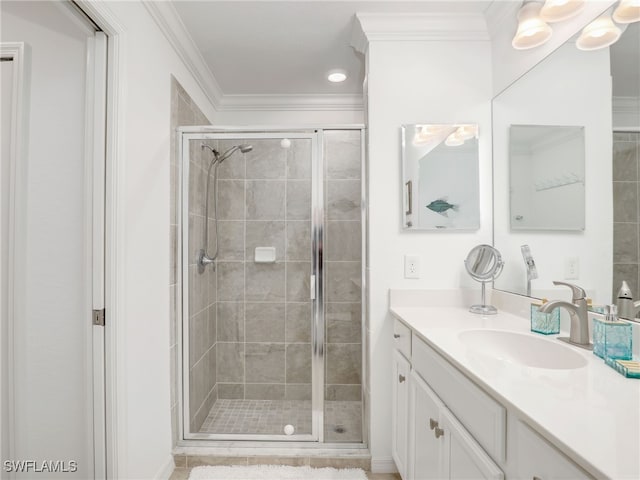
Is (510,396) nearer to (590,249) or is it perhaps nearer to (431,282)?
(590,249)

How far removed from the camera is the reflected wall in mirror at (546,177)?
1376mm

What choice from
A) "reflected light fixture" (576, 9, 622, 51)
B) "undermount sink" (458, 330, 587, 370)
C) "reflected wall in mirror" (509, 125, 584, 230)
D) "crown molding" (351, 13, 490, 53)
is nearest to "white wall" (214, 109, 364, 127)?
"crown molding" (351, 13, 490, 53)

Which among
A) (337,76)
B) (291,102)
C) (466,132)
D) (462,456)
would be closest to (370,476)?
(462,456)

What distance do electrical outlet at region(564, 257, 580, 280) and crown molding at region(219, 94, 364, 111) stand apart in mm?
2099

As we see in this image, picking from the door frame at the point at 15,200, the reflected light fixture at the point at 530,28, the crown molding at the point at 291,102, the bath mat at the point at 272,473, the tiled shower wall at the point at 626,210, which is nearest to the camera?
the tiled shower wall at the point at 626,210

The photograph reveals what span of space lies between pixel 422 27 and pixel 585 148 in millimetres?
1065

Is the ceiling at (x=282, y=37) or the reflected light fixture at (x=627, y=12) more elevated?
the ceiling at (x=282, y=37)

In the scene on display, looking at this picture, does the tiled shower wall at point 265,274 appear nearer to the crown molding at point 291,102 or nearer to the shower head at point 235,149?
the shower head at point 235,149

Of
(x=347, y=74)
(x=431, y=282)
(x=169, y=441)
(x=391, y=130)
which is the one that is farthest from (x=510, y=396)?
(x=347, y=74)

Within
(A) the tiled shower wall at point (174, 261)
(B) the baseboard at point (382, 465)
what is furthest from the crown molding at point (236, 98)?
(B) the baseboard at point (382, 465)

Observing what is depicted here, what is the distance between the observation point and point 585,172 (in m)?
1.31

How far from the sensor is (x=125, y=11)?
4.71 feet

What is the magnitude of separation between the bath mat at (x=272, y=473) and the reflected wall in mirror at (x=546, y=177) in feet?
5.11

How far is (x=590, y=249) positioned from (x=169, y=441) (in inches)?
86.0
